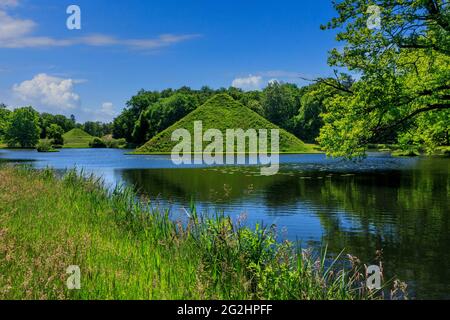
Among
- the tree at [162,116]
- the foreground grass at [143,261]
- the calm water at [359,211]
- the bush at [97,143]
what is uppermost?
the tree at [162,116]

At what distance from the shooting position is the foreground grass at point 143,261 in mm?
7504

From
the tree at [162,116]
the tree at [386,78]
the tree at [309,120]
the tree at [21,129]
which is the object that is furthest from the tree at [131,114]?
the tree at [386,78]

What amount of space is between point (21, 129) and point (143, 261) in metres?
165

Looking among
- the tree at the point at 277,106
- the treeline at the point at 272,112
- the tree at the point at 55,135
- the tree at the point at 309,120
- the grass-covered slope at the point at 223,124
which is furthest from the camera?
the tree at the point at 55,135

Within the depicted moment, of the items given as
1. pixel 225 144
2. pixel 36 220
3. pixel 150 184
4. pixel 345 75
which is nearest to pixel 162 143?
pixel 225 144

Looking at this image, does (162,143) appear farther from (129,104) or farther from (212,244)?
(212,244)

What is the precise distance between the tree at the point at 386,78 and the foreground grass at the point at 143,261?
12.4 m

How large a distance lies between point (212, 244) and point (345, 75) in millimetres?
15447

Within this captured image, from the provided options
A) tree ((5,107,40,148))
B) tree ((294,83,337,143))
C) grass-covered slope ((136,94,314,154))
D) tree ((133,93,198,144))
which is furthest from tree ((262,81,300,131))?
tree ((5,107,40,148))

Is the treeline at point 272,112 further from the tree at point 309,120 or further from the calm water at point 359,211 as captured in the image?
the calm water at point 359,211

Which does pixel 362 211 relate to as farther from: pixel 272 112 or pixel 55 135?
pixel 55 135

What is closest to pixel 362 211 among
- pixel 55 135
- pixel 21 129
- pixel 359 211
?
pixel 359 211

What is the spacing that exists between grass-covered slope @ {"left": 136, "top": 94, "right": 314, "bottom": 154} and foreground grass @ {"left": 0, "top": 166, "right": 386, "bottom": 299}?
95.4 metres
